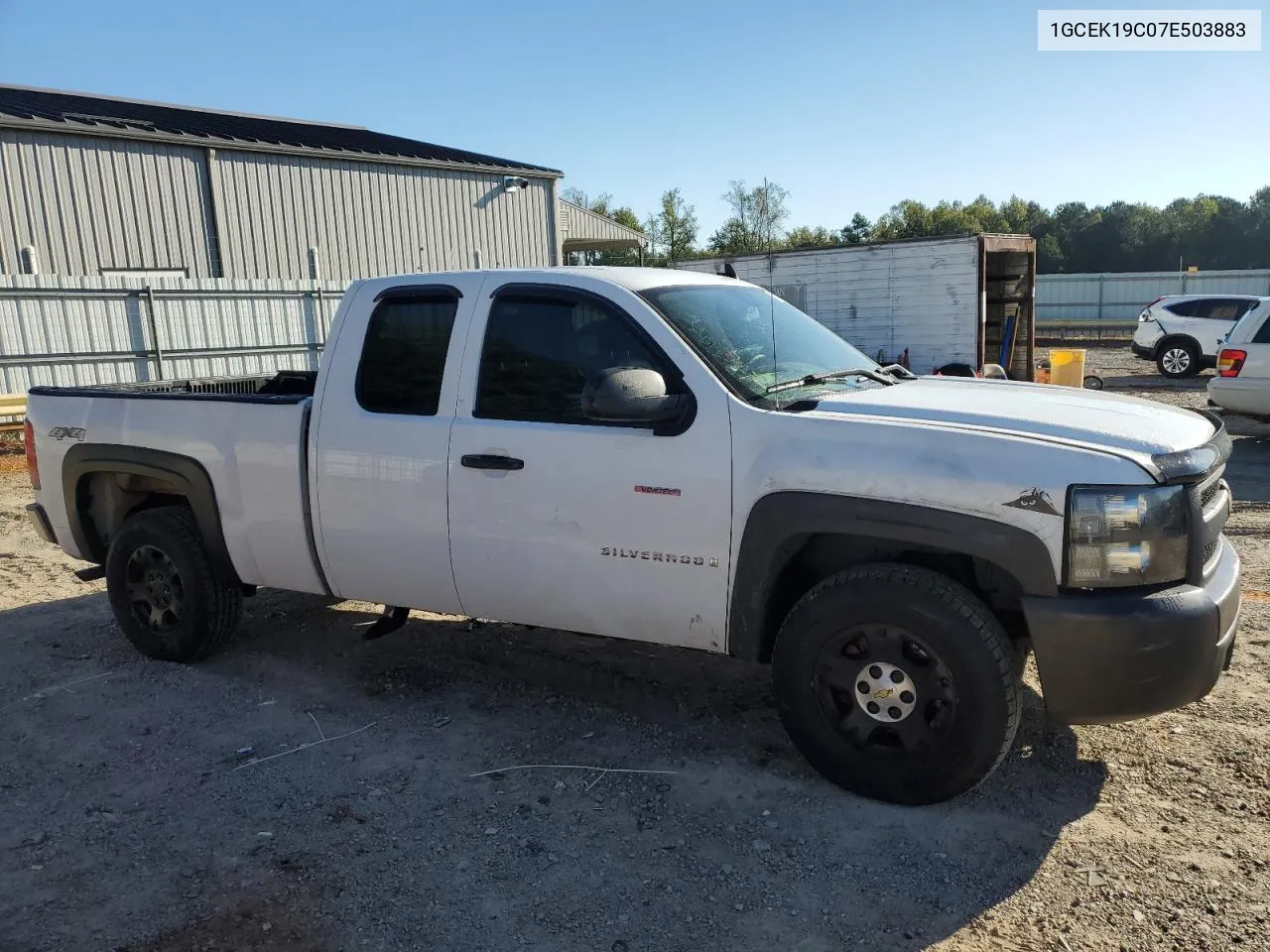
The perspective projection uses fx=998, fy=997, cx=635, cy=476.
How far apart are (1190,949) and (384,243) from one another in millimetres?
21995

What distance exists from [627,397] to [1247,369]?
34.6 ft

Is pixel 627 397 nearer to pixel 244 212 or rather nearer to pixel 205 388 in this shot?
pixel 205 388

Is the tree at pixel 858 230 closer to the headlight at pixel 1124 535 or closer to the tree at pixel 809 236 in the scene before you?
the tree at pixel 809 236

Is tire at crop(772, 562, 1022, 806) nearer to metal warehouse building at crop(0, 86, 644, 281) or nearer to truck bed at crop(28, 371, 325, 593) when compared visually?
truck bed at crop(28, 371, 325, 593)

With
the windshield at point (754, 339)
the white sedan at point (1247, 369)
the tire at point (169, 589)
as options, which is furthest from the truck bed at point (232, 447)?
the white sedan at point (1247, 369)

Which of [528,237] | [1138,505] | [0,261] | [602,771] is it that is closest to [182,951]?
[602,771]

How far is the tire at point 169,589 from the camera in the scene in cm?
516

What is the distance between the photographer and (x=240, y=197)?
19797 mm

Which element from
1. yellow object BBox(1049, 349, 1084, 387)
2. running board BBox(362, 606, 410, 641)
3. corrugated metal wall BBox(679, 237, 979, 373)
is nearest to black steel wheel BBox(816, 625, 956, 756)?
running board BBox(362, 606, 410, 641)

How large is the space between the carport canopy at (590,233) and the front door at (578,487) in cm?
2578

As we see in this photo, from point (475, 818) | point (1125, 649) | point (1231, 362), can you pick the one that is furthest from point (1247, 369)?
point (475, 818)

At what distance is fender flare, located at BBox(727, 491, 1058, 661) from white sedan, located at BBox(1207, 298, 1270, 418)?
991 centimetres

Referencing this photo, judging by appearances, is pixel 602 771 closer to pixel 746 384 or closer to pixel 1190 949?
pixel 746 384

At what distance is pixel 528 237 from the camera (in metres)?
25.8
